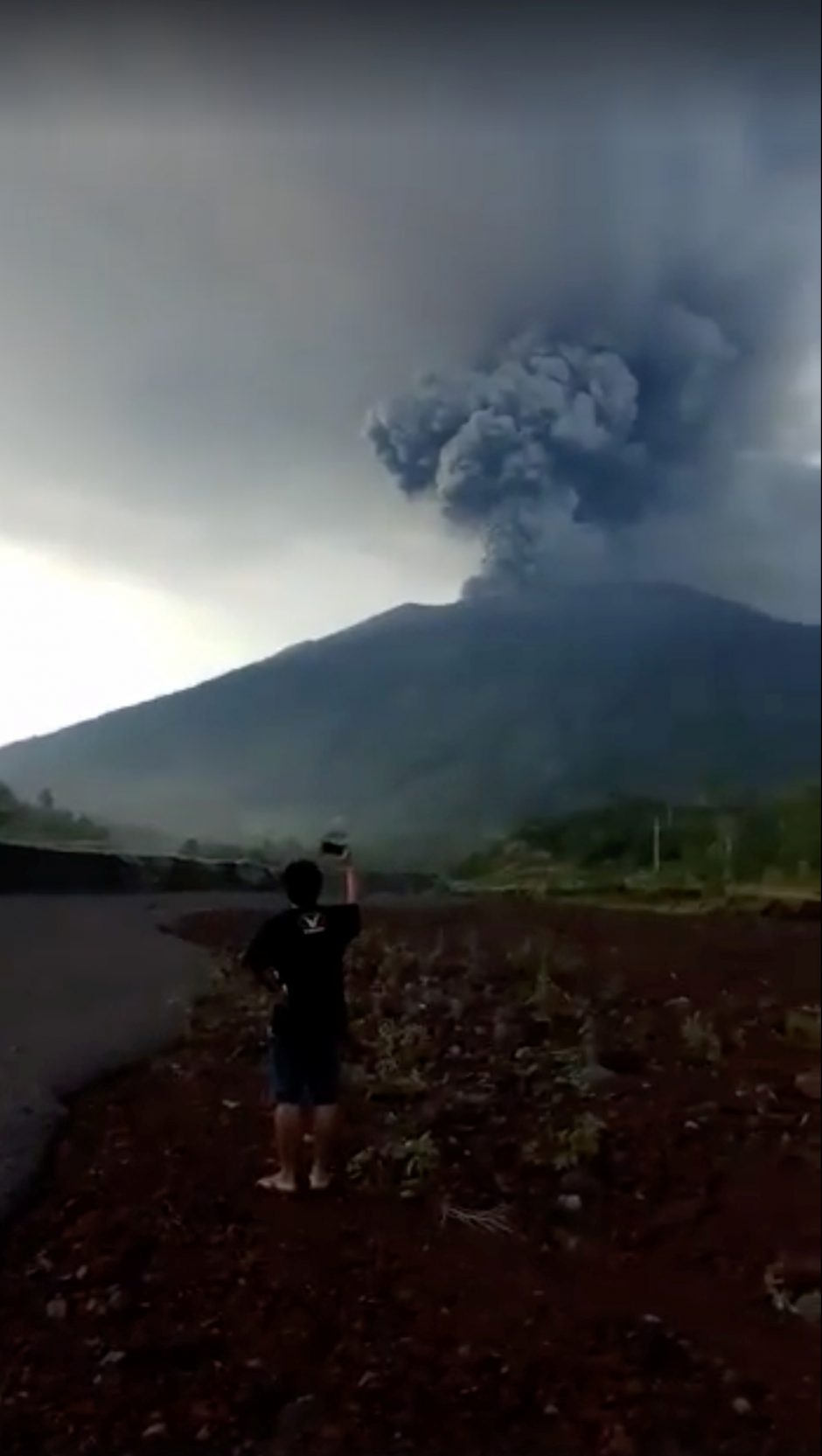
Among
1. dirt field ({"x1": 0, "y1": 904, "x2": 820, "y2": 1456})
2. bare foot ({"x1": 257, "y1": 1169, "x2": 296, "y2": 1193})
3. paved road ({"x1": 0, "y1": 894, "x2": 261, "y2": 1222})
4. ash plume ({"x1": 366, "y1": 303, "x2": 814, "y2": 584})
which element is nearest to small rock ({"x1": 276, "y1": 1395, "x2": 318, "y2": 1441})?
dirt field ({"x1": 0, "y1": 904, "x2": 820, "y2": 1456})

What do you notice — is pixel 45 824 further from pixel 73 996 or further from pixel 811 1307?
pixel 811 1307

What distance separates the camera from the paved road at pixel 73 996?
6.55ft

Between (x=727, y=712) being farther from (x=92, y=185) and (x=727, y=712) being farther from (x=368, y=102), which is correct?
(x=92, y=185)

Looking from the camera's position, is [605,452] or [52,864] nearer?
[605,452]

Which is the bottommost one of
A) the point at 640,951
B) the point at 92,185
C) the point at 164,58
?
the point at 640,951

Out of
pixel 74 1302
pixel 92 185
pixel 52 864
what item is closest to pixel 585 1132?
pixel 74 1302

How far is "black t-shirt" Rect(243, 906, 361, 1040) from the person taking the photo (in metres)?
1.81

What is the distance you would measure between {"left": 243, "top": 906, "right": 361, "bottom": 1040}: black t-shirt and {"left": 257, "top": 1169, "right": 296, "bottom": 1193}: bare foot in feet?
0.59

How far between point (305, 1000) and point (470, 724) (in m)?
0.44

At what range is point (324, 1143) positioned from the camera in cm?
178

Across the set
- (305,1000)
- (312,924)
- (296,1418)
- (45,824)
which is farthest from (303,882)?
(296,1418)

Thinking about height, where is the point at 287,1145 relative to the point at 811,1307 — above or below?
above

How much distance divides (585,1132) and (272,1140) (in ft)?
1.41

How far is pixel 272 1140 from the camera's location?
5.91 feet
